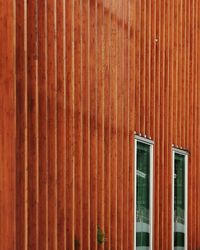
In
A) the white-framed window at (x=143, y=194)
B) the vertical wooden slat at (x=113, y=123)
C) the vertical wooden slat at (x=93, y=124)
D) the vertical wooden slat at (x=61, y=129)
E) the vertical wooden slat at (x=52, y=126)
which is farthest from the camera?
the white-framed window at (x=143, y=194)

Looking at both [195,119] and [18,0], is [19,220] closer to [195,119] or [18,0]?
[18,0]

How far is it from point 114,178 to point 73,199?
1.43m

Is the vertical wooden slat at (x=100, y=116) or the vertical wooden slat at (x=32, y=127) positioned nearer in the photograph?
the vertical wooden slat at (x=32, y=127)

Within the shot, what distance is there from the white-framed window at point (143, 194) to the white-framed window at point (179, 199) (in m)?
1.14

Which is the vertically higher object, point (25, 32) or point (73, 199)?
point (25, 32)

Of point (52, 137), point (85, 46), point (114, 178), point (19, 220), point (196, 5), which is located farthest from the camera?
point (196, 5)

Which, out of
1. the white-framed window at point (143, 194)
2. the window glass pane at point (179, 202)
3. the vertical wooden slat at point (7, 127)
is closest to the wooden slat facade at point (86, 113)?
the vertical wooden slat at point (7, 127)

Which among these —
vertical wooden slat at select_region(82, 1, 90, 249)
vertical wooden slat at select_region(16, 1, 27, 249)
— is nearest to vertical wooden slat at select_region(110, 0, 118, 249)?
vertical wooden slat at select_region(82, 1, 90, 249)

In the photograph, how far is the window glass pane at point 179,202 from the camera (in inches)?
519

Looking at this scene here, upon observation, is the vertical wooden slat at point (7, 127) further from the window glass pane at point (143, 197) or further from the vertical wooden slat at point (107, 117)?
the window glass pane at point (143, 197)

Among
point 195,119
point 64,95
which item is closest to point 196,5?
point 195,119

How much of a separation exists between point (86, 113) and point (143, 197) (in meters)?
2.78

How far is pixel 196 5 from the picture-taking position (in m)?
14.2

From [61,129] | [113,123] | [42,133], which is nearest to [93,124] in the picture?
[113,123]
